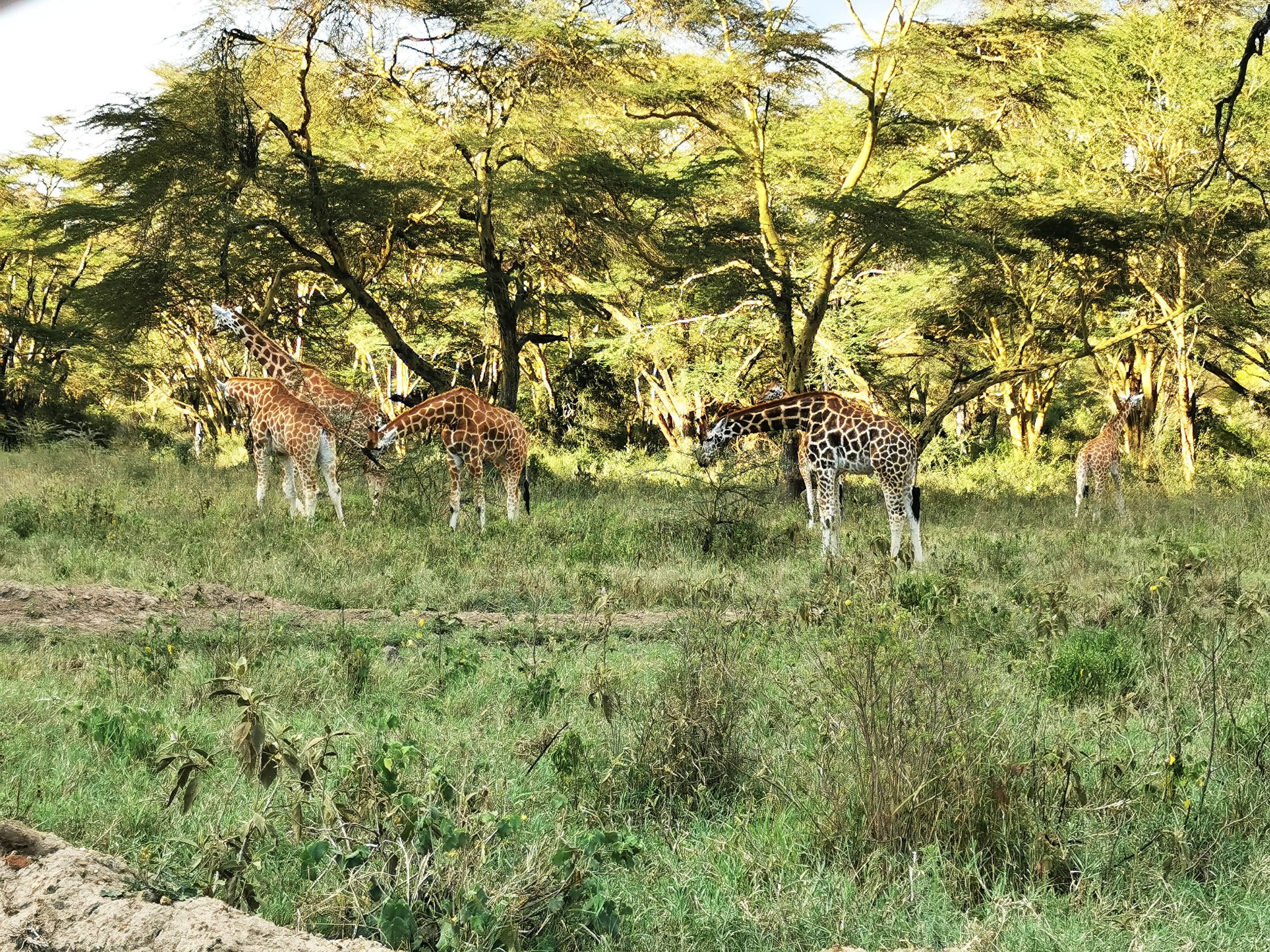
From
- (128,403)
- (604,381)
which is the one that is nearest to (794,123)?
(604,381)

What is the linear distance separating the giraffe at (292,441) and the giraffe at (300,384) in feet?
2.87

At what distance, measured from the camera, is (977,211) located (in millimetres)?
18438

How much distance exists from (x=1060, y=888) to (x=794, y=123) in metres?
17.9

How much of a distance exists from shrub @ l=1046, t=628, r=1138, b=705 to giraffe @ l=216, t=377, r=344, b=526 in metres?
7.21

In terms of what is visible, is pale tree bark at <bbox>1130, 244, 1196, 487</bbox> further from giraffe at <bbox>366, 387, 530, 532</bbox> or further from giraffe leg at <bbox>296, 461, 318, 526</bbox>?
giraffe leg at <bbox>296, 461, 318, 526</bbox>

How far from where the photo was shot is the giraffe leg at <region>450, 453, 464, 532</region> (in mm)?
11828

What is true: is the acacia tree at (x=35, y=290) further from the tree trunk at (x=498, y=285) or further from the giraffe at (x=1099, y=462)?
the giraffe at (x=1099, y=462)

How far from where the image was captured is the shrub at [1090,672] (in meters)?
5.89

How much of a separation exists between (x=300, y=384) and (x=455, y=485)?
279cm

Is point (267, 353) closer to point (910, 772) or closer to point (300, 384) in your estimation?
point (300, 384)

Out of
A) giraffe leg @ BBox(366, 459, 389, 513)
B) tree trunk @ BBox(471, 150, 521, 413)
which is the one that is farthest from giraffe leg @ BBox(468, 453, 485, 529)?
tree trunk @ BBox(471, 150, 521, 413)

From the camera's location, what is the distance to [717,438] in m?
11.0

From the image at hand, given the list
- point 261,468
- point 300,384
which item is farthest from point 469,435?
Answer: point 300,384

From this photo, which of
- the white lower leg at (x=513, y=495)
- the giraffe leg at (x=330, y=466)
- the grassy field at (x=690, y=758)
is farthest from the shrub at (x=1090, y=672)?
the giraffe leg at (x=330, y=466)
